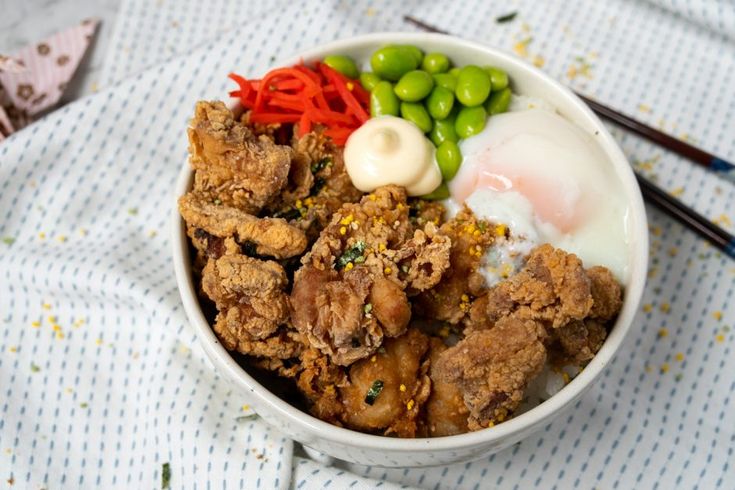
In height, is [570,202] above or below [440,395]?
above

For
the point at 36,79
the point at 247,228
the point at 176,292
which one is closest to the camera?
the point at 247,228

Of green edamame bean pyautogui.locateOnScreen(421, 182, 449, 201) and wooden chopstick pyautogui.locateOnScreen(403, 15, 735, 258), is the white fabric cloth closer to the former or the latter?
wooden chopstick pyautogui.locateOnScreen(403, 15, 735, 258)

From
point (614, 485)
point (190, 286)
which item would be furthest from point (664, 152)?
point (190, 286)

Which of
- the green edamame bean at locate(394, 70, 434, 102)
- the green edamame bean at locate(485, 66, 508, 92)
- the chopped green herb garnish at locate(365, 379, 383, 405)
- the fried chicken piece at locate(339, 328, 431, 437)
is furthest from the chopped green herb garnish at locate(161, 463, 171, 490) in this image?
the green edamame bean at locate(485, 66, 508, 92)

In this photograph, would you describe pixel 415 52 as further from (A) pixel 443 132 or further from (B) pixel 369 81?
(A) pixel 443 132

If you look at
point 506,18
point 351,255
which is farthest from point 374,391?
point 506,18

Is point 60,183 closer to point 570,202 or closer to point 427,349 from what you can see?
point 427,349
